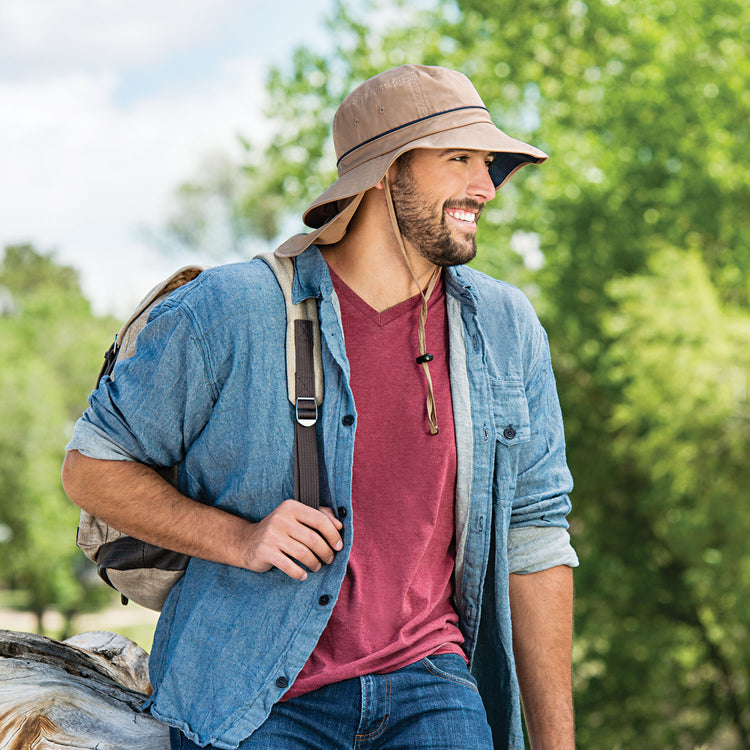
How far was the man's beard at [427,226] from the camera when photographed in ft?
8.34

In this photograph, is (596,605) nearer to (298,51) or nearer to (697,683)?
(697,683)

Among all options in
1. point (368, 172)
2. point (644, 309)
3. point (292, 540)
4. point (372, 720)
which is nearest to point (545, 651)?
point (372, 720)

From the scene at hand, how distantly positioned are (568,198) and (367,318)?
41.2 feet

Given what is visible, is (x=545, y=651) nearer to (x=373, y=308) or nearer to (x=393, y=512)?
(x=393, y=512)

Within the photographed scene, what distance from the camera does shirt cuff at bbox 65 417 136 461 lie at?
225 cm

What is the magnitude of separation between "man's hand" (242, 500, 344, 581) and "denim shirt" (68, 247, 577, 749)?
69 millimetres

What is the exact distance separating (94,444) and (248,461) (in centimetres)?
35

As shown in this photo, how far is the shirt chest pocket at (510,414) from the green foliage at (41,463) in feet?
91.7

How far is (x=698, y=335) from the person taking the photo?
1156 centimetres

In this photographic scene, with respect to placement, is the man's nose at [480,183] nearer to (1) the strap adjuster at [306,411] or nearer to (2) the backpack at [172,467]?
(2) the backpack at [172,467]

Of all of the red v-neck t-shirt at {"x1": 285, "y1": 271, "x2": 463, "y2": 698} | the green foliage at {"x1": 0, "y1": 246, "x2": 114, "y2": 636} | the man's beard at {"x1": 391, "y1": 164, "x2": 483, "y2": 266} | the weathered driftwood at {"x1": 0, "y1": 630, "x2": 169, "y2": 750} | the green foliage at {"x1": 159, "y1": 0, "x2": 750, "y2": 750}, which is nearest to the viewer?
the red v-neck t-shirt at {"x1": 285, "y1": 271, "x2": 463, "y2": 698}

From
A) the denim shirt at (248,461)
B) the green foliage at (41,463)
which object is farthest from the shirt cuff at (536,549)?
the green foliage at (41,463)

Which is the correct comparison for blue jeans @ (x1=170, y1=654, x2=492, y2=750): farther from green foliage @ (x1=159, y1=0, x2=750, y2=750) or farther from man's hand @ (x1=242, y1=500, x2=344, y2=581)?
green foliage @ (x1=159, y1=0, x2=750, y2=750)

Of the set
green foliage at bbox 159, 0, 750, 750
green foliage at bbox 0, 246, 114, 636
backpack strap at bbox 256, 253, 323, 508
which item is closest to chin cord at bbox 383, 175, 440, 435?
backpack strap at bbox 256, 253, 323, 508
